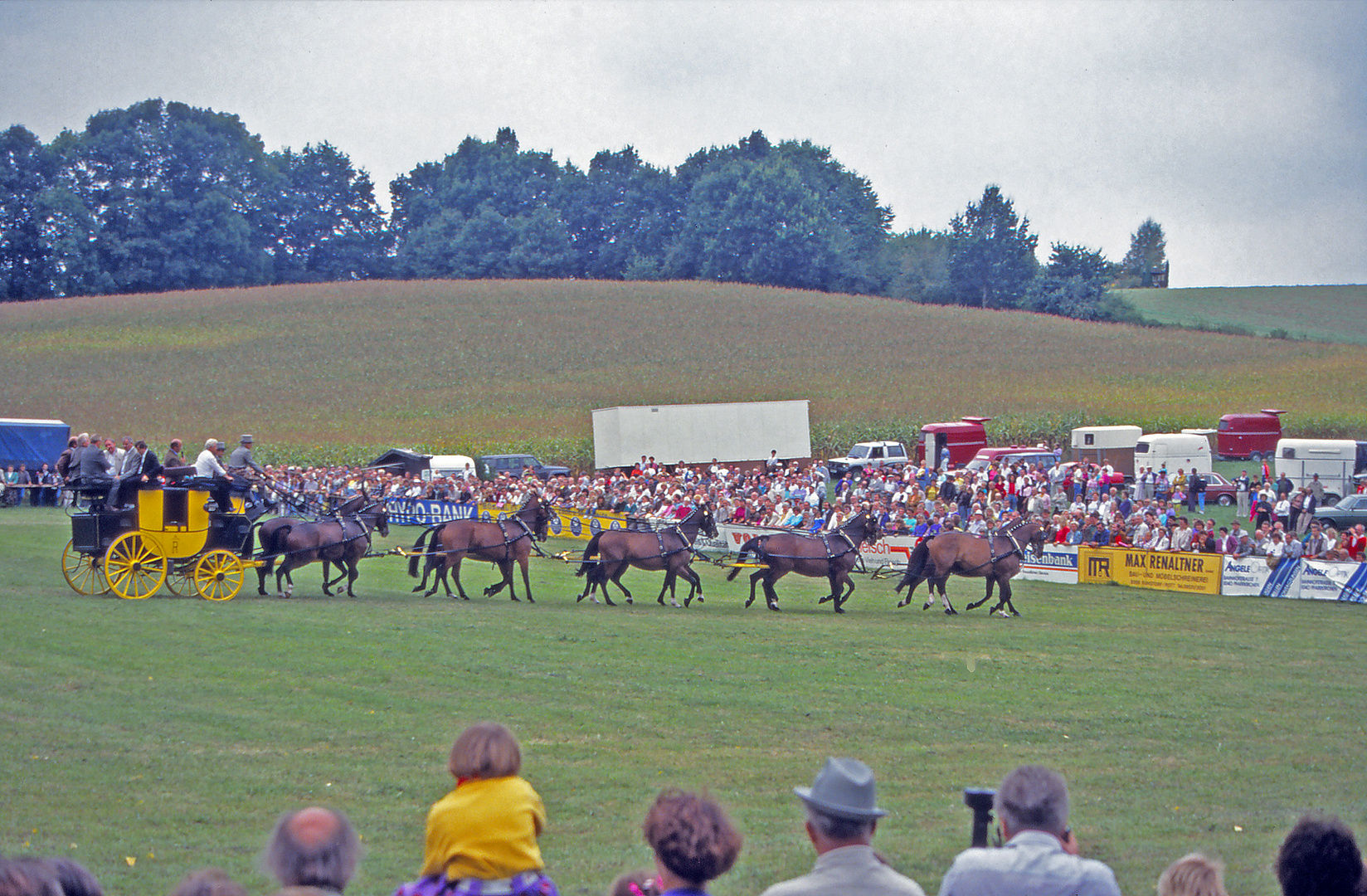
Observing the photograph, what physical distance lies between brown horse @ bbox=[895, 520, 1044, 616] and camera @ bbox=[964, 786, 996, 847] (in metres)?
15.7

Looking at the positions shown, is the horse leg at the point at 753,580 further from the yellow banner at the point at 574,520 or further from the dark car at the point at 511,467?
the dark car at the point at 511,467

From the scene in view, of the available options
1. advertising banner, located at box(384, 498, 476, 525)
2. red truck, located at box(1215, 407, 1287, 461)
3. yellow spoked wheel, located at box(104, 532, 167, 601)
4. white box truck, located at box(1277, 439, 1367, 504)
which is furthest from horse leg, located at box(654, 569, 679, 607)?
red truck, located at box(1215, 407, 1287, 461)

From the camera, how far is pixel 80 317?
7431cm

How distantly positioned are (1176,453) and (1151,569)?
17650 millimetres

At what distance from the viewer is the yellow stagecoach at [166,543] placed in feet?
55.6

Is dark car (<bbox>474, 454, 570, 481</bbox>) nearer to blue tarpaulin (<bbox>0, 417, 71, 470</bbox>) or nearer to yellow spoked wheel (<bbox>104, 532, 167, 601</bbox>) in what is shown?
blue tarpaulin (<bbox>0, 417, 71, 470</bbox>)

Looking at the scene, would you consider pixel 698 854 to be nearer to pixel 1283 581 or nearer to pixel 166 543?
pixel 166 543

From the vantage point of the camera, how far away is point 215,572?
17.8 meters

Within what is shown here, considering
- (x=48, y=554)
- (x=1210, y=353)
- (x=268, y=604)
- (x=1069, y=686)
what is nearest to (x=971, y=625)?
(x=1069, y=686)

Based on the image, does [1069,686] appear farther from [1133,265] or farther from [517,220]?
[1133,265]

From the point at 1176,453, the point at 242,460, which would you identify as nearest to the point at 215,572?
the point at 242,460

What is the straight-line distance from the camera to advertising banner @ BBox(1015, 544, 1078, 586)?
991 inches

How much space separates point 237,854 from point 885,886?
16.4 feet

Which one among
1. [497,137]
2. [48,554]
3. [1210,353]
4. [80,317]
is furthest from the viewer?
[497,137]
